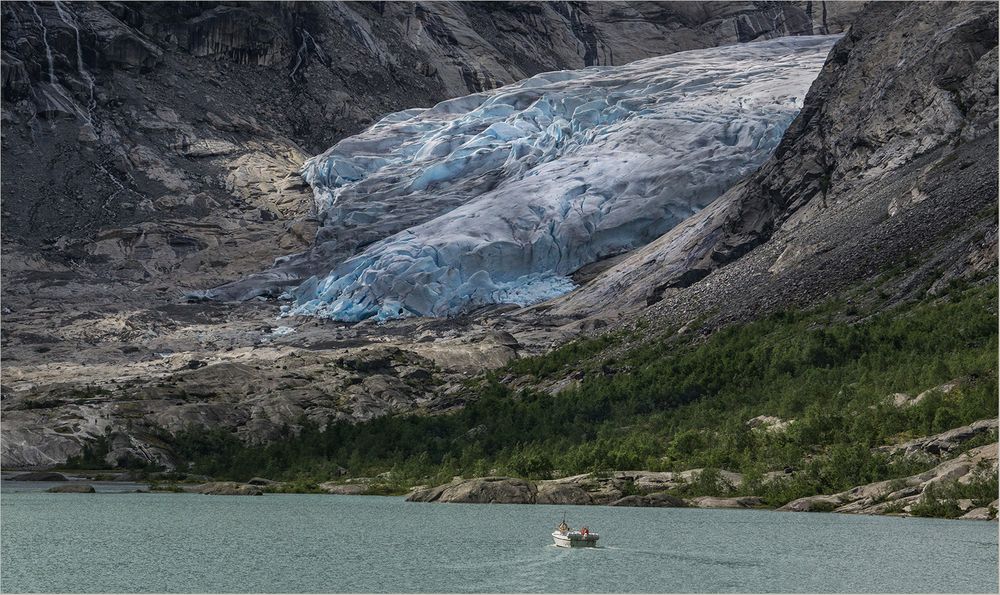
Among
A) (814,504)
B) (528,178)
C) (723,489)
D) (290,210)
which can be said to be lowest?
(723,489)

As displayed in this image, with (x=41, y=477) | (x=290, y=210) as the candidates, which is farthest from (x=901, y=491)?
(x=290, y=210)

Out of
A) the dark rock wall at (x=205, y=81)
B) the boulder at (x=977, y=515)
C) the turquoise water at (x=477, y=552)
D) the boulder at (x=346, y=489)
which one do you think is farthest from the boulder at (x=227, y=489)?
the dark rock wall at (x=205, y=81)

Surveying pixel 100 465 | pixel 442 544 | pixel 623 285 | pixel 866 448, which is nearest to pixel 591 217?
pixel 623 285

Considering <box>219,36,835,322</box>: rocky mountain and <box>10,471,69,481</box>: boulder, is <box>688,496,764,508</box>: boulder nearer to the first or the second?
<box>10,471,69,481</box>: boulder

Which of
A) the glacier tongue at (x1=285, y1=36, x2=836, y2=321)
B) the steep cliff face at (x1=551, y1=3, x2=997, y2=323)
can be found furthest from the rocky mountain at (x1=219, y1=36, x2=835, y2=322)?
the steep cliff face at (x1=551, y1=3, x2=997, y2=323)

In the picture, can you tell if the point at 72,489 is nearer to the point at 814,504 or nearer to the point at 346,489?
the point at 346,489

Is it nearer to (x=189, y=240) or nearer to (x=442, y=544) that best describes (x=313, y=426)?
(x=442, y=544)
